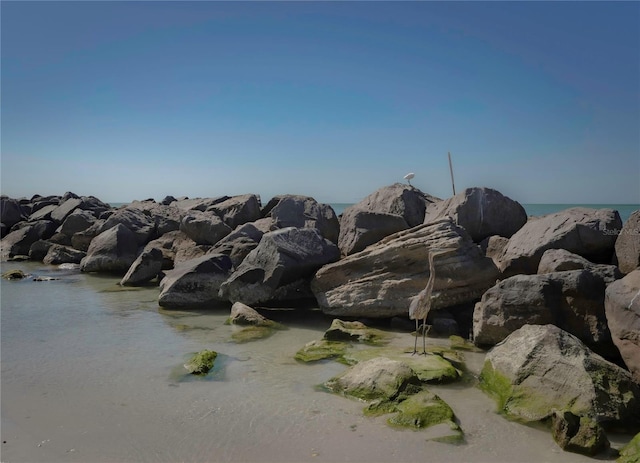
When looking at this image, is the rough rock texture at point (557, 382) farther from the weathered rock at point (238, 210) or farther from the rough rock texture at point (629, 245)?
the weathered rock at point (238, 210)

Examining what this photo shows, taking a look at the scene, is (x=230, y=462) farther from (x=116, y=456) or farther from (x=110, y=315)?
(x=110, y=315)

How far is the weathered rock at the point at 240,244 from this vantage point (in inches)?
540

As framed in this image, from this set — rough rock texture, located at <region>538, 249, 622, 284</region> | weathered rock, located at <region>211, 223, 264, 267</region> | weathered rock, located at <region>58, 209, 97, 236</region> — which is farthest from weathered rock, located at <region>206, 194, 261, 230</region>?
rough rock texture, located at <region>538, 249, 622, 284</region>

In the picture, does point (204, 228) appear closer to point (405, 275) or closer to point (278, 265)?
point (278, 265)

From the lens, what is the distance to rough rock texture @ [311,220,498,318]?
10.0 metres

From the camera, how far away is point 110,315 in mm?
11680

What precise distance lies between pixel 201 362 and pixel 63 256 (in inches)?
603

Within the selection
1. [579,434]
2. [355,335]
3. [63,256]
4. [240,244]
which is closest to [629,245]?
[579,434]

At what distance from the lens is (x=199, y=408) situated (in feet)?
20.9

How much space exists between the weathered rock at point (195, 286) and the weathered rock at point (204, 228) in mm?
4539

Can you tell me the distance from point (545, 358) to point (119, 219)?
18.0 metres

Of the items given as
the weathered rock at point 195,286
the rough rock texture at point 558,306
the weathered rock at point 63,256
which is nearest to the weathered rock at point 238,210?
the weathered rock at point 63,256

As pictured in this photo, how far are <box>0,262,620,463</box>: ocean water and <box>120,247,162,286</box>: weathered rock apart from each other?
4.94 meters

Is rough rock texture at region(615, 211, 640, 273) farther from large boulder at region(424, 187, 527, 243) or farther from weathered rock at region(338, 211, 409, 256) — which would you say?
weathered rock at region(338, 211, 409, 256)
